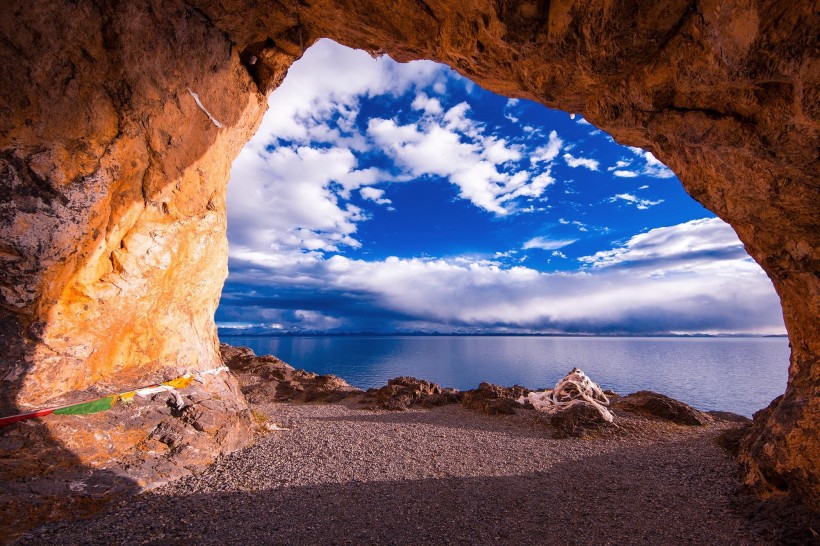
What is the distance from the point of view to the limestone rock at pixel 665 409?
41.2 ft

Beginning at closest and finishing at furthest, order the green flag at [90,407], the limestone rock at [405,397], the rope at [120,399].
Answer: the rope at [120,399]
the green flag at [90,407]
the limestone rock at [405,397]

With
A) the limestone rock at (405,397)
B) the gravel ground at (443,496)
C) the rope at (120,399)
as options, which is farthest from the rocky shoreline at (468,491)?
the limestone rock at (405,397)

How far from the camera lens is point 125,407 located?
7.86m

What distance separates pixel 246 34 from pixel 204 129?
2940mm

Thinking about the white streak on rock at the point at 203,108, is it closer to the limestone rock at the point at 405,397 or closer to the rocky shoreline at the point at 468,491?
the rocky shoreline at the point at 468,491

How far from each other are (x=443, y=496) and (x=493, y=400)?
383 inches

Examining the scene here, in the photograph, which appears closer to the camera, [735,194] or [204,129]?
[735,194]

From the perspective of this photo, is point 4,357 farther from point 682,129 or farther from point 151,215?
point 682,129

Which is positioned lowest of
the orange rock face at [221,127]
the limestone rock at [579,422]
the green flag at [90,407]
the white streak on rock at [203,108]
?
the limestone rock at [579,422]

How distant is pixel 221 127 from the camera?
33.1 ft

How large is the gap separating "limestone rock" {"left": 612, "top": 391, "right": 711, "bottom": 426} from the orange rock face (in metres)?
4.71

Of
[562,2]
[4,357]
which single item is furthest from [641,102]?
[4,357]

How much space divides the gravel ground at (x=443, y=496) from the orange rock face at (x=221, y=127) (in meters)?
1.71

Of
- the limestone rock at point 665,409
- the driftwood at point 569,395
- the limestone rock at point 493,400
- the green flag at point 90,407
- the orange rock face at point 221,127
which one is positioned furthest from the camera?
the limestone rock at point 493,400
